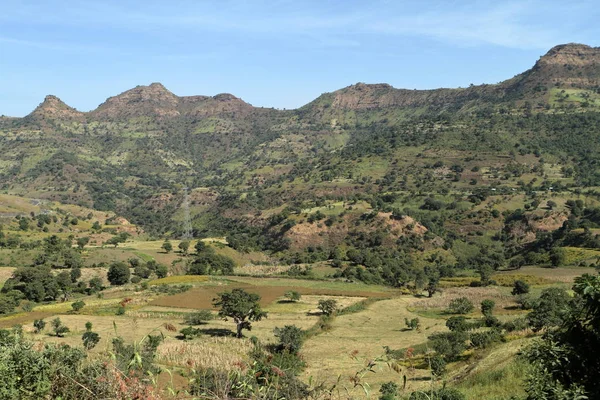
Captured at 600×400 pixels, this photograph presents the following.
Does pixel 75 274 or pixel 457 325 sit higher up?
pixel 457 325

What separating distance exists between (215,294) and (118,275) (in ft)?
71.0

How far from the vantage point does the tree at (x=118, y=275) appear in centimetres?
8569

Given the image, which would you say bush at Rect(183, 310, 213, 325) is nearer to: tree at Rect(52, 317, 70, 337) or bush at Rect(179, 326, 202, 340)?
bush at Rect(179, 326, 202, 340)

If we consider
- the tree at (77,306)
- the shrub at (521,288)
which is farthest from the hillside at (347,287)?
the shrub at (521,288)

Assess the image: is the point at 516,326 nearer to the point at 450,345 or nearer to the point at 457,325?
the point at 457,325

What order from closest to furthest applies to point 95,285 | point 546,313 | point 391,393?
point 391,393 < point 546,313 < point 95,285

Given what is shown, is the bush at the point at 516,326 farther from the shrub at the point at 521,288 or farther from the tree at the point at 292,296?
the tree at the point at 292,296

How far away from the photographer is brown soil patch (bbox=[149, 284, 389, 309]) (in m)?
69.0

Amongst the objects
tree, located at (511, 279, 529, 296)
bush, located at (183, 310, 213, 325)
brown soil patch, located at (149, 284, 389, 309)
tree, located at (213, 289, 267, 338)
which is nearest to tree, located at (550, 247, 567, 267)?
tree, located at (511, 279, 529, 296)

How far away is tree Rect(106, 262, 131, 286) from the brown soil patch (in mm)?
14990

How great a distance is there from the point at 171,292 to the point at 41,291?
19275 millimetres

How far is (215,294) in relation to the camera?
75500mm

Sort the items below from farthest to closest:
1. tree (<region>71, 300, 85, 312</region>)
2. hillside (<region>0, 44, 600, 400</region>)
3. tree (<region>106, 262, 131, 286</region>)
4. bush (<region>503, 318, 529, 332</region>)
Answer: tree (<region>106, 262, 131, 286</region>) → tree (<region>71, 300, 85, 312</region>) → bush (<region>503, 318, 529, 332</region>) → hillside (<region>0, 44, 600, 400</region>)

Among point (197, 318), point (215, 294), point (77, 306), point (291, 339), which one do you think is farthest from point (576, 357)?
point (215, 294)
